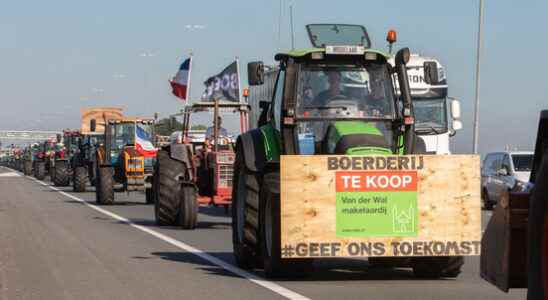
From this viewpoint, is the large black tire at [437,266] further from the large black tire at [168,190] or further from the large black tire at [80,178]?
the large black tire at [80,178]

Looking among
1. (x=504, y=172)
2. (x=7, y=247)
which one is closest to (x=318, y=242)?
(x=7, y=247)

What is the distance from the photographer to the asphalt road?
40.9 ft

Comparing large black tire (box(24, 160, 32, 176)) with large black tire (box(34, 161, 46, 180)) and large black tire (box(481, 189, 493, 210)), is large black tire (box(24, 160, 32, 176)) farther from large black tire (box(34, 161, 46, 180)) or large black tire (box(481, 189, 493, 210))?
large black tire (box(481, 189, 493, 210))

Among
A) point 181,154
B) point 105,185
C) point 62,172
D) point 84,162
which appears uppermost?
point 181,154

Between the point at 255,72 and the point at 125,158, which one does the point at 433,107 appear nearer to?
the point at 125,158

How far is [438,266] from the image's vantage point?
46.2 ft

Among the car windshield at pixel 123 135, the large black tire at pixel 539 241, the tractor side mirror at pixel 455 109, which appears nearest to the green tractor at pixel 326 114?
the large black tire at pixel 539 241

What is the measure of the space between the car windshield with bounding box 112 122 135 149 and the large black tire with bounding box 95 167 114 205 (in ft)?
13.2

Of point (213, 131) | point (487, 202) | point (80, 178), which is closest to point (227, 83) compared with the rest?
point (487, 202)

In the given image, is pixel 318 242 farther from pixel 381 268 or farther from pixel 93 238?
pixel 93 238

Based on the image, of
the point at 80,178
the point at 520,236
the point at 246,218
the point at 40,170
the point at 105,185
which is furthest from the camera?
the point at 40,170

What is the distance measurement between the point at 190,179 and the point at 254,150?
30.2 feet

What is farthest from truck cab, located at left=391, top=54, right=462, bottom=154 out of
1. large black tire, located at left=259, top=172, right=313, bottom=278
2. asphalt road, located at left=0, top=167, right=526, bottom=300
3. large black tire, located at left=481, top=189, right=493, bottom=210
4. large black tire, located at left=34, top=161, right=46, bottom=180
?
large black tire, located at left=34, top=161, right=46, bottom=180

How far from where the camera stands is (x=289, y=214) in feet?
43.7
